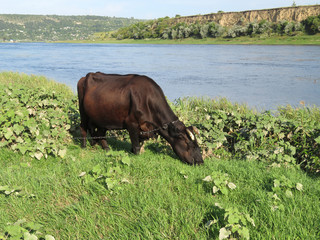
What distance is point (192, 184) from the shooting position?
4648 millimetres

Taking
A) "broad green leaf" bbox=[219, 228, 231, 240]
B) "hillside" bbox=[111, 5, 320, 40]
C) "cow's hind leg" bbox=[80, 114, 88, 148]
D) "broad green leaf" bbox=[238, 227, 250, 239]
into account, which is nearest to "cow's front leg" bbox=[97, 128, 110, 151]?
"cow's hind leg" bbox=[80, 114, 88, 148]

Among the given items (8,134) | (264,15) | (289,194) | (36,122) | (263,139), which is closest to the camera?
(289,194)

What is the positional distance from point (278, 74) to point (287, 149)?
2087cm

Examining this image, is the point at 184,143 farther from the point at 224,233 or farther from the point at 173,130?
the point at 224,233

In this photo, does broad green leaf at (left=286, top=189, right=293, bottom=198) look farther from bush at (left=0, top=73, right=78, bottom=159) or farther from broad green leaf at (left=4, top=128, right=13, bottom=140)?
broad green leaf at (left=4, top=128, right=13, bottom=140)

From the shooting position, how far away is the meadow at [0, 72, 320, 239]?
139 inches

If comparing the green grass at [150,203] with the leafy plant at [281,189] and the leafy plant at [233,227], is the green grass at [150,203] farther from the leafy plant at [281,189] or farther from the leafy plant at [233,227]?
the leafy plant at [233,227]

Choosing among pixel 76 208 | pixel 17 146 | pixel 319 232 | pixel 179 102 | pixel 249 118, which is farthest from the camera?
pixel 179 102

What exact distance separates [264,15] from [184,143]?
11055cm

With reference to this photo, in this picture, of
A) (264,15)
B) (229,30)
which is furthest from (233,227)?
(264,15)

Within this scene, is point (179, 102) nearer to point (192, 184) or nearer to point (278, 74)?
point (192, 184)

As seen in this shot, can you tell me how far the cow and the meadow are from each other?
14.9 inches

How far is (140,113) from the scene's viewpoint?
237 inches

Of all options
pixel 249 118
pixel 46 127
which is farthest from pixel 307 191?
pixel 46 127
